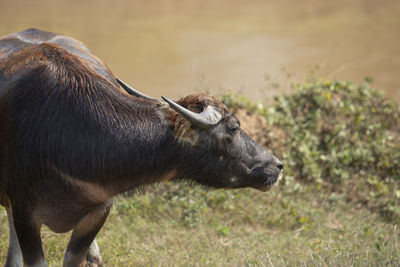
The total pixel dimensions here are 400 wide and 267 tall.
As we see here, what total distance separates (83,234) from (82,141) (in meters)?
0.90

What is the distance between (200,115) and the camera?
3.53 m

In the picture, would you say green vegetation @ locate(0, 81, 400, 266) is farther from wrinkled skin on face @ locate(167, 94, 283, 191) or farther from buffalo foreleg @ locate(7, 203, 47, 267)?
buffalo foreleg @ locate(7, 203, 47, 267)

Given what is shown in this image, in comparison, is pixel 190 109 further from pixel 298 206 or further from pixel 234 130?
pixel 298 206

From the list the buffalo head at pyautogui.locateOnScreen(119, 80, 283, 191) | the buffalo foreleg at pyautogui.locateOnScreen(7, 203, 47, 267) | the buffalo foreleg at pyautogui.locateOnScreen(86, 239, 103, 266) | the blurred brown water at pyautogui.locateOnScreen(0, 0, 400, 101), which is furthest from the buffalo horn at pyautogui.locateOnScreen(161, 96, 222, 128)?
the blurred brown water at pyautogui.locateOnScreen(0, 0, 400, 101)

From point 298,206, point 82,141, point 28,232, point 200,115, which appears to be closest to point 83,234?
point 28,232

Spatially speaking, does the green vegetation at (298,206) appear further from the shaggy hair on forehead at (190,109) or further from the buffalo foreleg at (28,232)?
the buffalo foreleg at (28,232)

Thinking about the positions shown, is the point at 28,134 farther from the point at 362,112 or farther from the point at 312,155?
the point at 362,112

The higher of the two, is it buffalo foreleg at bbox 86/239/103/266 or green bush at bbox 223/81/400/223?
green bush at bbox 223/81/400/223

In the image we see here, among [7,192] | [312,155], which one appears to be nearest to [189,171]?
[7,192]

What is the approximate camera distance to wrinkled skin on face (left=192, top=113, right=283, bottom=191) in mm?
3727

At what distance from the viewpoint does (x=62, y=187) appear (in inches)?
141

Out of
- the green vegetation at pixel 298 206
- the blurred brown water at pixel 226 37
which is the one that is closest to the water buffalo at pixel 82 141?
the green vegetation at pixel 298 206

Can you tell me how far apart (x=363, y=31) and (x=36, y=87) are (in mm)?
11308

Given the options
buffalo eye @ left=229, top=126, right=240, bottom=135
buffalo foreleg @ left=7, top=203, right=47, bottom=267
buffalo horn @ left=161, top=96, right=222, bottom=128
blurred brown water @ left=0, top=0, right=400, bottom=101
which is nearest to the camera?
buffalo horn @ left=161, top=96, right=222, bottom=128
